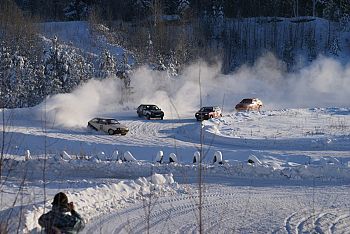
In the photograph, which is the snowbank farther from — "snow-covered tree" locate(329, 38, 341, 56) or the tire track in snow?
"snow-covered tree" locate(329, 38, 341, 56)

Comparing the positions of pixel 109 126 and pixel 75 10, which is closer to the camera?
pixel 109 126

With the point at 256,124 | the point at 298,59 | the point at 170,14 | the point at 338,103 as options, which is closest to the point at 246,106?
the point at 256,124

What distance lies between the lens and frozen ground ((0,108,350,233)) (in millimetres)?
11938

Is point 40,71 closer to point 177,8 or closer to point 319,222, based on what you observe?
point 177,8

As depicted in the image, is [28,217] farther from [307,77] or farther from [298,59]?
[298,59]

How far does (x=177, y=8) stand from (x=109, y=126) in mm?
57484

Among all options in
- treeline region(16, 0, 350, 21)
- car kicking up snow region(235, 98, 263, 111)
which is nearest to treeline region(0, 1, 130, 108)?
car kicking up snow region(235, 98, 263, 111)

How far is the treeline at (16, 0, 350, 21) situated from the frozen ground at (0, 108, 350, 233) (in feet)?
186

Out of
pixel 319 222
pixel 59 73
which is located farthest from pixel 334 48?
pixel 319 222

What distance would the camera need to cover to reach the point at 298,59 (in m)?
77.8

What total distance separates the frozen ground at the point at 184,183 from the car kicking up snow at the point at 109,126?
518 mm

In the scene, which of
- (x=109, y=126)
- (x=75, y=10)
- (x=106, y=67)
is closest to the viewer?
(x=109, y=126)

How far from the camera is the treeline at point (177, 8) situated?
88.8 meters

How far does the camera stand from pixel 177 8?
8944 cm
